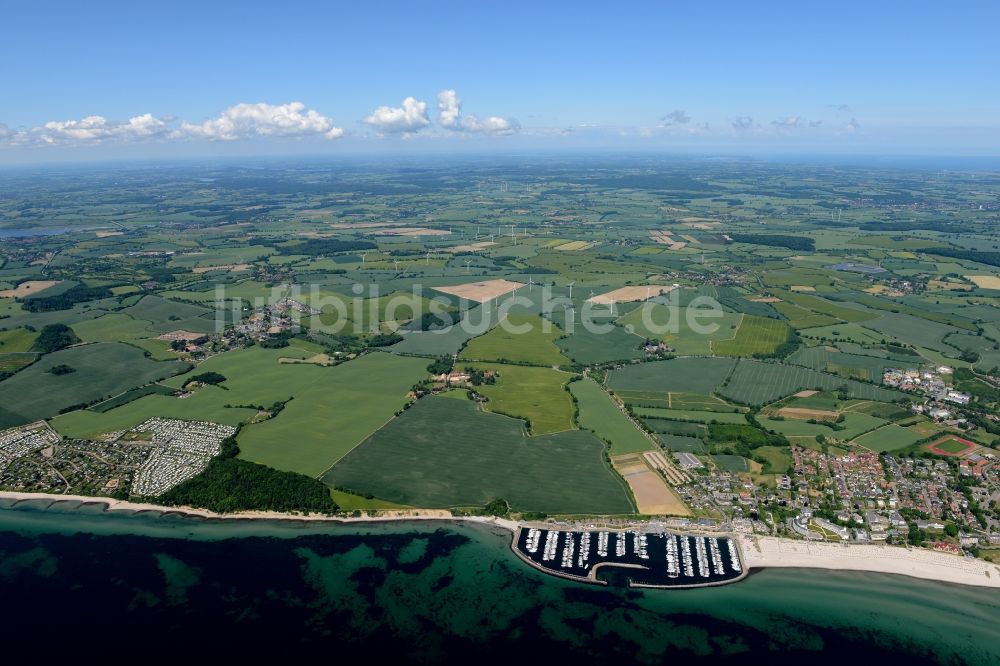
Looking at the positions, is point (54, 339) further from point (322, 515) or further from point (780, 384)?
point (780, 384)

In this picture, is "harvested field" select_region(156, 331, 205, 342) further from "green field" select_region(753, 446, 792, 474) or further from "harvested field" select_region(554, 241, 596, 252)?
"harvested field" select_region(554, 241, 596, 252)

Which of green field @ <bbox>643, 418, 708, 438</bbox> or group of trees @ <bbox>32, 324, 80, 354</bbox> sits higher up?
group of trees @ <bbox>32, 324, 80, 354</bbox>

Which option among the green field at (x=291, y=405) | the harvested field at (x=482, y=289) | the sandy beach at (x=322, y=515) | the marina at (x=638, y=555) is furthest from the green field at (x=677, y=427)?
the harvested field at (x=482, y=289)

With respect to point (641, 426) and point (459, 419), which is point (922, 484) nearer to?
point (641, 426)

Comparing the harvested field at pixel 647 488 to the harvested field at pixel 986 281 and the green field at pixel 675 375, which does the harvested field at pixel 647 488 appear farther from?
the harvested field at pixel 986 281

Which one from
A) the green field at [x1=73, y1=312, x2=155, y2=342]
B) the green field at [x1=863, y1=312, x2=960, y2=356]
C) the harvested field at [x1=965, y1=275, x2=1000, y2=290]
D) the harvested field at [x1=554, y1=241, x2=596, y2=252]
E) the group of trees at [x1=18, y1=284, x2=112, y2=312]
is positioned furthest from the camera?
the harvested field at [x1=554, y1=241, x2=596, y2=252]

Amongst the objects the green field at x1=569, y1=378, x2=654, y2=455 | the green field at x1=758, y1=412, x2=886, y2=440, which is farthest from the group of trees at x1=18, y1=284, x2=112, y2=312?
the green field at x1=758, y1=412, x2=886, y2=440

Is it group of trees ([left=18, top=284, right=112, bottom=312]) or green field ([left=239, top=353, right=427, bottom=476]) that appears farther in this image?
group of trees ([left=18, top=284, right=112, bottom=312])
